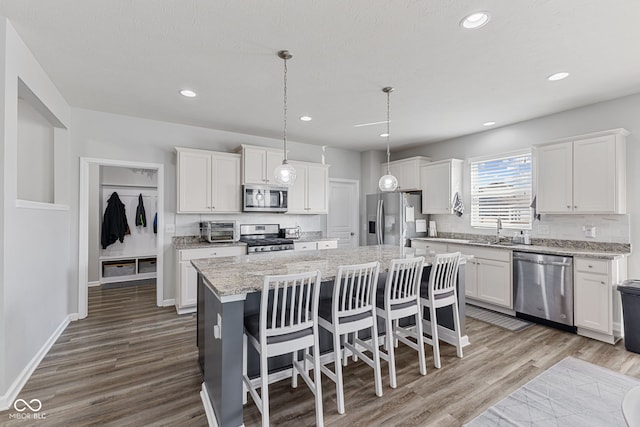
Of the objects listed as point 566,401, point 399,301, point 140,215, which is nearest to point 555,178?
point 566,401

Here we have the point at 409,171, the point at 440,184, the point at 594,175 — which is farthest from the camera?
the point at 409,171

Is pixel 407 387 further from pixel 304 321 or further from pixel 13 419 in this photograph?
pixel 13 419

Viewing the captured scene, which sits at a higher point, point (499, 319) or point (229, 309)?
point (229, 309)

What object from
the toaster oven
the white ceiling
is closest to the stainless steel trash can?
the white ceiling

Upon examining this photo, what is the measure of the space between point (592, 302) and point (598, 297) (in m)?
0.08

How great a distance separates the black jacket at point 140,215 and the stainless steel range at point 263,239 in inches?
101

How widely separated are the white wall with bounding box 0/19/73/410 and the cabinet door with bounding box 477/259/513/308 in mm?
4939

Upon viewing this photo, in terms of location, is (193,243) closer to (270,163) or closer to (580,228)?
(270,163)

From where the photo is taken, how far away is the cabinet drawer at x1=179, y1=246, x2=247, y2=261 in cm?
394

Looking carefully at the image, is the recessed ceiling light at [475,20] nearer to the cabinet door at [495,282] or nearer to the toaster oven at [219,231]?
the cabinet door at [495,282]

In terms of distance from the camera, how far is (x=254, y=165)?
15.1 ft

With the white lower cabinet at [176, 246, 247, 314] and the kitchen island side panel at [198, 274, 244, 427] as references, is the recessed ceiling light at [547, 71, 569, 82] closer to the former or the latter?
the kitchen island side panel at [198, 274, 244, 427]

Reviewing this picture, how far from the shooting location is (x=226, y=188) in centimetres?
450

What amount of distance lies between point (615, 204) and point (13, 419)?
5.58 meters
